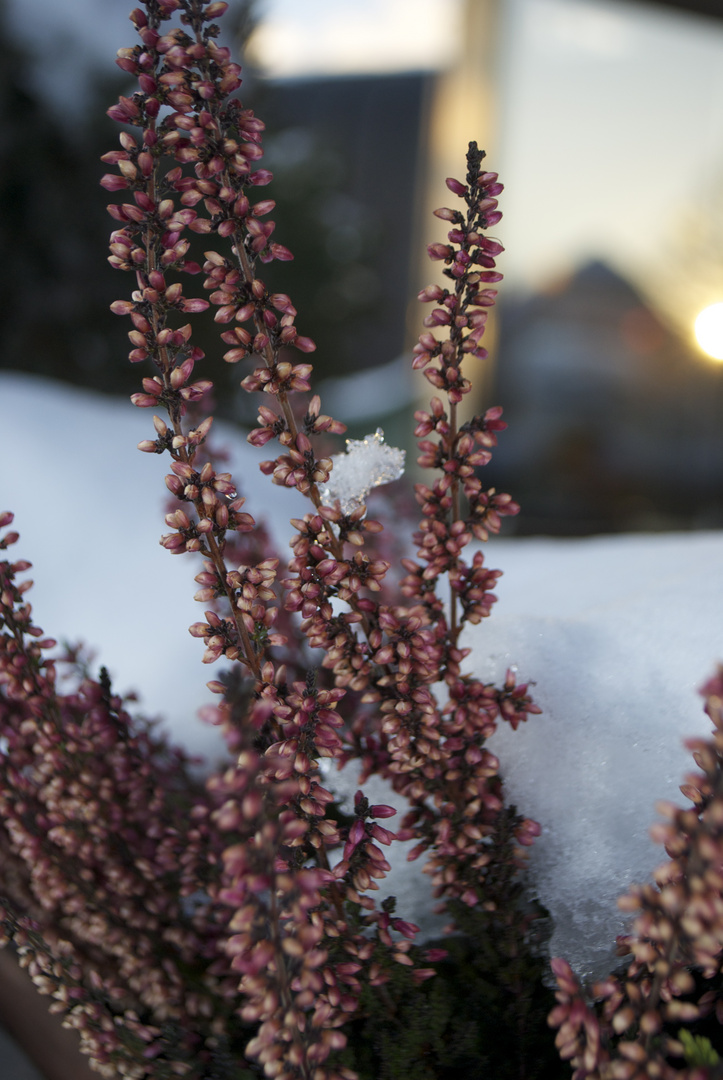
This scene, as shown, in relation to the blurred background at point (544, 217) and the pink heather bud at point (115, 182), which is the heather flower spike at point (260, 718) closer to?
the pink heather bud at point (115, 182)

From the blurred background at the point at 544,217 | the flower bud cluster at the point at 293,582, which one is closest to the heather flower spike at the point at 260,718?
the flower bud cluster at the point at 293,582

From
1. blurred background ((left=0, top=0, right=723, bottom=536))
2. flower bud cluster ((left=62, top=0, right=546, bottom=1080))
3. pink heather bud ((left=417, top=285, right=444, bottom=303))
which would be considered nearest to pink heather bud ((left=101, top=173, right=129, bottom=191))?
flower bud cluster ((left=62, top=0, right=546, bottom=1080))

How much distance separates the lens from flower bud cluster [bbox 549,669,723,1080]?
0.77 ft

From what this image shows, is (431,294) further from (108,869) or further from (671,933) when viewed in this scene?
(108,869)

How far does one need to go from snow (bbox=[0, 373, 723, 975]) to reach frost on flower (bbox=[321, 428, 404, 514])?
0.47 feet

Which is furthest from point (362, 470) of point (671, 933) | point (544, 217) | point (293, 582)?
point (544, 217)

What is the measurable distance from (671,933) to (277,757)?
0.16 metres

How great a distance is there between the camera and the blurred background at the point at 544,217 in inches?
95.4

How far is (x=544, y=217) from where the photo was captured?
102 inches

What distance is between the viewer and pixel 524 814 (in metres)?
0.45

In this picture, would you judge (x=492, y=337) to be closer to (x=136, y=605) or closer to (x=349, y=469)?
(x=136, y=605)

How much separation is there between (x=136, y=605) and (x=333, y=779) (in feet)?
1.23

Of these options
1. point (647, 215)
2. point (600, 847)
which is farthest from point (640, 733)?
point (647, 215)

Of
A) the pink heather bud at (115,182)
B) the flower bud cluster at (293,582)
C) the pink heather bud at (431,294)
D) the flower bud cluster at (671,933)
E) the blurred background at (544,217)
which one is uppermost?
the blurred background at (544,217)
